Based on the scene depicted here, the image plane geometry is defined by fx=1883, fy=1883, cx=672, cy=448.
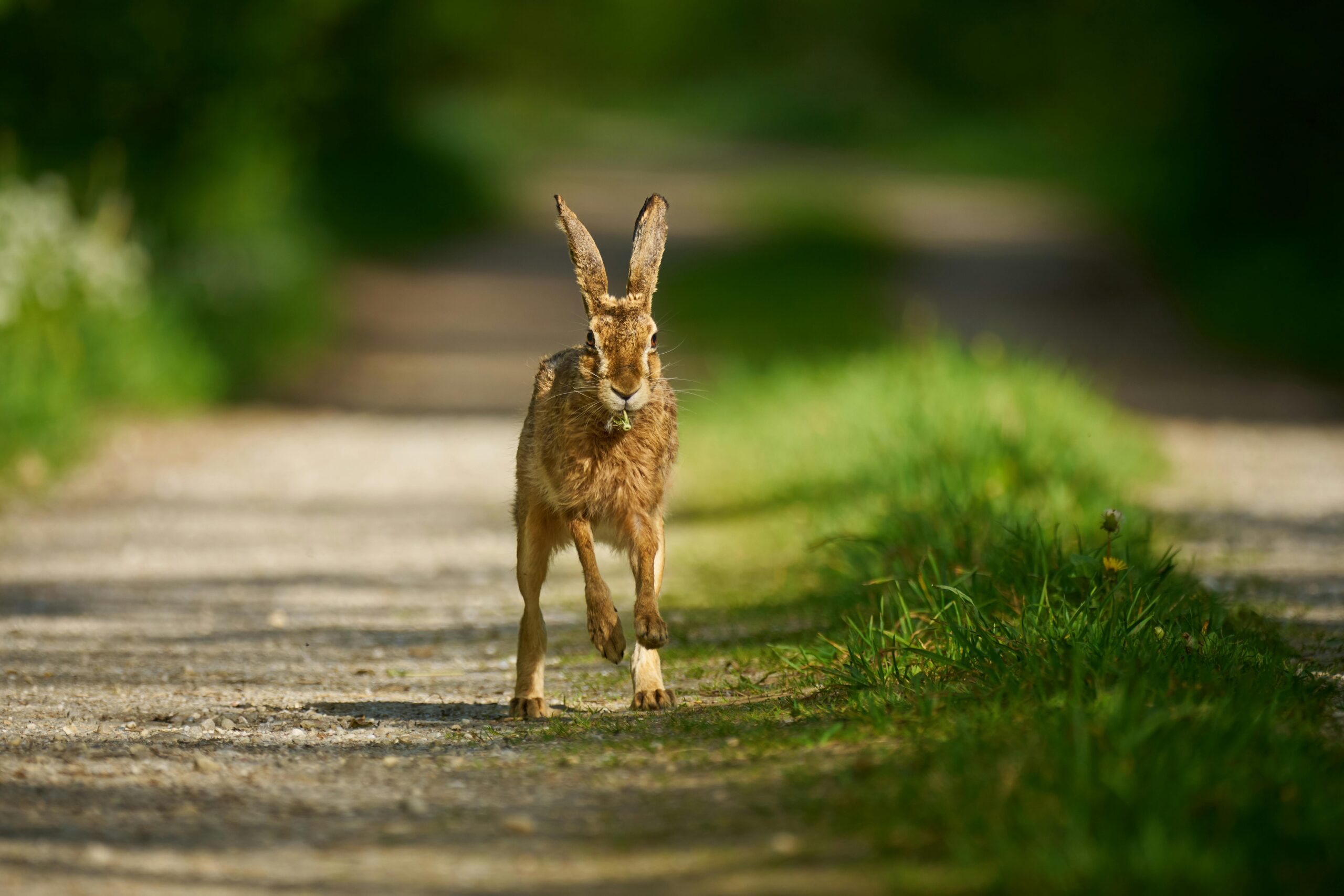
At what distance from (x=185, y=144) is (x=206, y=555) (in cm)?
821

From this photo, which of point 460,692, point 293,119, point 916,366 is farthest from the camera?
point 293,119

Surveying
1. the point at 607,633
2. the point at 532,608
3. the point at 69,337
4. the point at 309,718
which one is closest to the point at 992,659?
the point at 607,633

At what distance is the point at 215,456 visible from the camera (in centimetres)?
1270

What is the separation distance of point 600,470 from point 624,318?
0.54 metres

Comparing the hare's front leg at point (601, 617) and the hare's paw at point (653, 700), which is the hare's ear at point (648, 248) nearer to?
the hare's front leg at point (601, 617)

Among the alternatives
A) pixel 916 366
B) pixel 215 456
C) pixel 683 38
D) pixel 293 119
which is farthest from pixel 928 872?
pixel 683 38

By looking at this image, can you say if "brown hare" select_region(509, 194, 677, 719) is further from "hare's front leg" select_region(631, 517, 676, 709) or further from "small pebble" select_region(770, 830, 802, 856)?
"small pebble" select_region(770, 830, 802, 856)

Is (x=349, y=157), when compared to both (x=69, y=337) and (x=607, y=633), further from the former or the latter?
(x=607, y=633)

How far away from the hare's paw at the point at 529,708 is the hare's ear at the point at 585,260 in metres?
1.28

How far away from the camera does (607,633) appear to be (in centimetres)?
580

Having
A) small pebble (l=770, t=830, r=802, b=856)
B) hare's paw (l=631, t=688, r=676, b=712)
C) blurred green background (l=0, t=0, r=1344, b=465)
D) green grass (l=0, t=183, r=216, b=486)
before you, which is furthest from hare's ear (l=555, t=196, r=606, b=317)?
blurred green background (l=0, t=0, r=1344, b=465)

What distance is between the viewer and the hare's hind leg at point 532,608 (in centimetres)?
616

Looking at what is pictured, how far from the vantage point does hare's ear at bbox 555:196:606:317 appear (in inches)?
235

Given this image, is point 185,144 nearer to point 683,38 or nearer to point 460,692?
point 460,692
